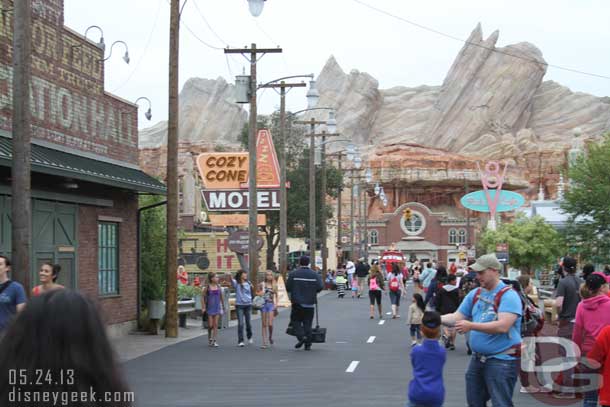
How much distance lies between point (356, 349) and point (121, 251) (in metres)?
7.55

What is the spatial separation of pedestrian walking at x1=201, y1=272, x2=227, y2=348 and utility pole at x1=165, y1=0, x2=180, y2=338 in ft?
4.70

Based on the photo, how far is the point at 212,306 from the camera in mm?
22328

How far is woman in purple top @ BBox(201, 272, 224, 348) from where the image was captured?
21.9m

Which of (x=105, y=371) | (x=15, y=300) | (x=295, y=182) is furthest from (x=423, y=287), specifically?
(x=295, y=182)

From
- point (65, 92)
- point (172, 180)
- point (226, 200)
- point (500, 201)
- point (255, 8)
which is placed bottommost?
point (172, 180)

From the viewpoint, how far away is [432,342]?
8.98 metres

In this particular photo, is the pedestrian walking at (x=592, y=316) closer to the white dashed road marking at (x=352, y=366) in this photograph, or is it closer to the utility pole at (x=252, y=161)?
the white dashed road marking at (x=352, y=366)

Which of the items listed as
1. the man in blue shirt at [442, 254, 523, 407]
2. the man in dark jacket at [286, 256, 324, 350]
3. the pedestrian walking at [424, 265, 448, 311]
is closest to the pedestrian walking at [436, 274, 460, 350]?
the pedestrian walking at [424, 265, 448, 311]

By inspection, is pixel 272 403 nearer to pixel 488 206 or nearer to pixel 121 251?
pixel 121 251

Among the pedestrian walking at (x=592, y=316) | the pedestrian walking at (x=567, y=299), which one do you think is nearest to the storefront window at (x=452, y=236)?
the pedestrian walking at (x=567, y=299)

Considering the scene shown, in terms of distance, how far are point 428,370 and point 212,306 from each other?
1377 centimetres
